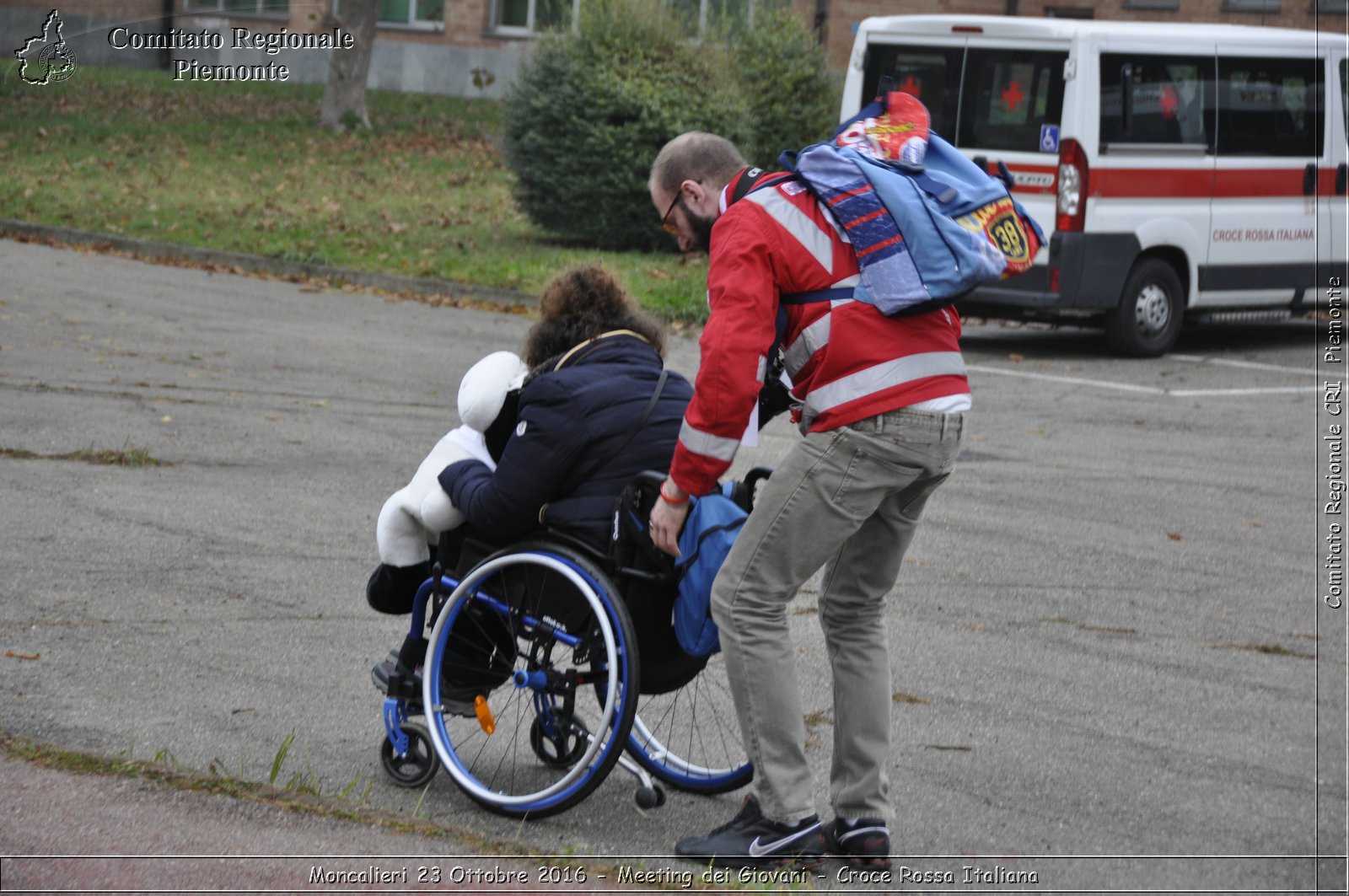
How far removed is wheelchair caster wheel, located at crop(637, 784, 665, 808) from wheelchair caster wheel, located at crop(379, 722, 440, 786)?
55 centimetres

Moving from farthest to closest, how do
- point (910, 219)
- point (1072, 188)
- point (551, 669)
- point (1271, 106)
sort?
point (1271, 106)
point (1072, 188)
point (551, 669)
point (910, 219)

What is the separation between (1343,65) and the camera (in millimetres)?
13898

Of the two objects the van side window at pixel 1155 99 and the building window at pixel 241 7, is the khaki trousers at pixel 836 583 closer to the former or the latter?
the van side window at pixel 1155 99

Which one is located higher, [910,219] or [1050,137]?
[1050,137]

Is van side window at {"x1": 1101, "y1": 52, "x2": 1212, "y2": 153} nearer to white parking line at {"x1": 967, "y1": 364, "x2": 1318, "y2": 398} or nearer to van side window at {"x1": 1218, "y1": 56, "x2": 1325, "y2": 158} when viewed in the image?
van side window at {"x1": 1218, "y1": 56, "x2": 1325, "y2": 158}

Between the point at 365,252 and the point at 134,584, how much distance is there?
11.3 m

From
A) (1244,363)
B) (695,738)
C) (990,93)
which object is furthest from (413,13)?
(695,738)

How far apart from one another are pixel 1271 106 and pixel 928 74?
2909 millimetres

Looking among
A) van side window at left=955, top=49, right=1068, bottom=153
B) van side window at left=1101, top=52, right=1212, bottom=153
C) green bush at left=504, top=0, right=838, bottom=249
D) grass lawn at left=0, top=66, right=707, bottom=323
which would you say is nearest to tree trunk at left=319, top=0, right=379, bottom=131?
grass lawn at left=0, top=66, right=707, bottom=323

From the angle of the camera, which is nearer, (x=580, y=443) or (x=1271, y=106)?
(x=580, y=443)

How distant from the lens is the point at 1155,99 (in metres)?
13.1

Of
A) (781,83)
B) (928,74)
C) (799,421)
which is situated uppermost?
(781,83)

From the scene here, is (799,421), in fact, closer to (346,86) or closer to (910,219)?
(910,219)

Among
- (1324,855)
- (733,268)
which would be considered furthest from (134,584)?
(1324,855)
